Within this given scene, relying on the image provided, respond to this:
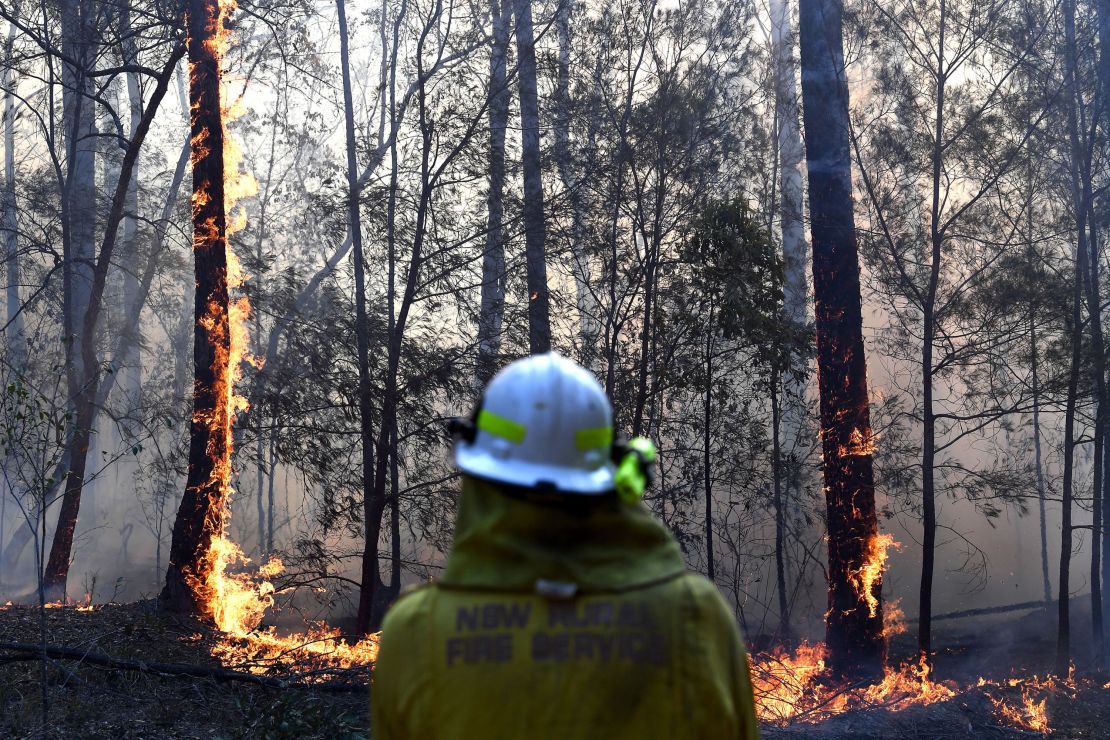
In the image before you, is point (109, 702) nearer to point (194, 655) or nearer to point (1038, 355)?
point (194, 655)

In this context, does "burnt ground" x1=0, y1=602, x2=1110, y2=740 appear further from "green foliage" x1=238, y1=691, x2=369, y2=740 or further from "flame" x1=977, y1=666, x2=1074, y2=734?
"flame" x1=977, y1=666, x2=1074, y2=734

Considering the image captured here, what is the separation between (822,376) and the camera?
42.9 ft

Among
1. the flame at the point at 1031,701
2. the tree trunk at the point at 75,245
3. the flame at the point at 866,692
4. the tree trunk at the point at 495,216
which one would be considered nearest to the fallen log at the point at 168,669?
the tree trunk at the point at 75,245

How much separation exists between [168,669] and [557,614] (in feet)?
20.0

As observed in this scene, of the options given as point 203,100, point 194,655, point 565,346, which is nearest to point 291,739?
point 194,655

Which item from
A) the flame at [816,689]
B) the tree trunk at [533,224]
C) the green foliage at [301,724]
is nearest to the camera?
the green foliage at [301,724]

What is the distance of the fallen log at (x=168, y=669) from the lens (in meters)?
6.40

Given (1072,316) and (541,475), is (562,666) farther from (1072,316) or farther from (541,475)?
(1072,316)

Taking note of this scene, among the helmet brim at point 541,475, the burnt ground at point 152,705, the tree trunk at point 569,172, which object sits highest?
the tree trunk at point 569,172

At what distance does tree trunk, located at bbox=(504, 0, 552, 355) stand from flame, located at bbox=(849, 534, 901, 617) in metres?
5.33

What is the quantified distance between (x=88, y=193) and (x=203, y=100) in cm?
872

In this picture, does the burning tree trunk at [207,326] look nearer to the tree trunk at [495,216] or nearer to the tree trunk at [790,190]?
the tree trunk at [495,216]

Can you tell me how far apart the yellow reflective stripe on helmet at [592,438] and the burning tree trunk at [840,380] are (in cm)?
1187

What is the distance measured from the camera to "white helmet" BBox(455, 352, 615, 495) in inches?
60.9
